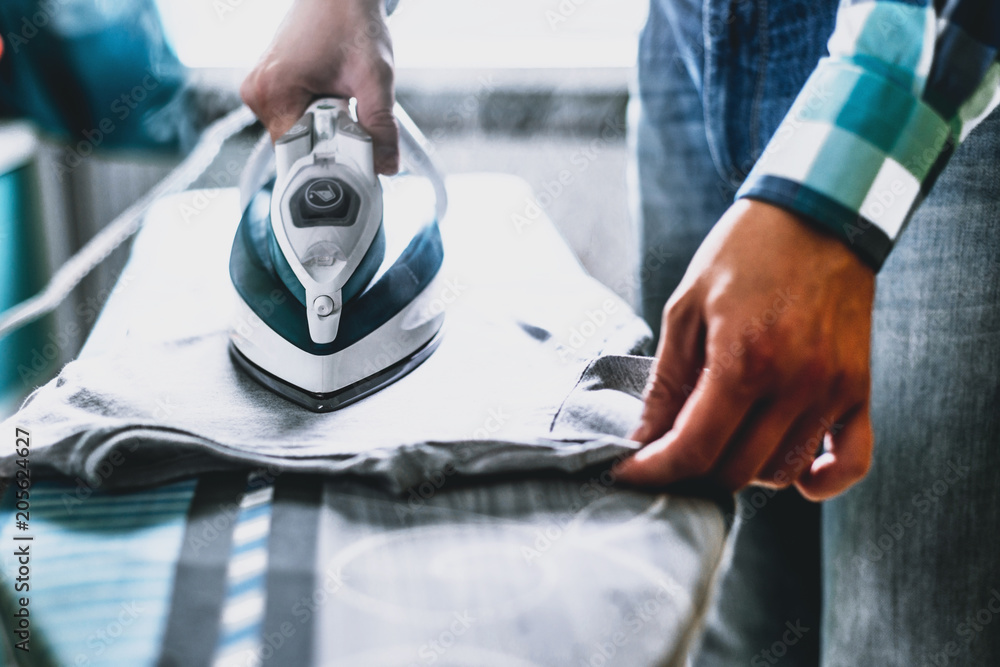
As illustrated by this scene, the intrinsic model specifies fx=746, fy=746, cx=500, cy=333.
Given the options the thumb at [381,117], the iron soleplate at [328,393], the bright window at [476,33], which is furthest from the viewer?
the bright window at [476,33]

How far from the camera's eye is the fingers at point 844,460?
54 centimetres

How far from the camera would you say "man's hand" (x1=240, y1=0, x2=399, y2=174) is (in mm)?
828

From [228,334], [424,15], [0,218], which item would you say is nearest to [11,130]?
[0,218]

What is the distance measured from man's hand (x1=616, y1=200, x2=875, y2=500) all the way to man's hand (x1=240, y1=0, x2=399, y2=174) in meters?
0.43

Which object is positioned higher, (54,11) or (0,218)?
(54,11)

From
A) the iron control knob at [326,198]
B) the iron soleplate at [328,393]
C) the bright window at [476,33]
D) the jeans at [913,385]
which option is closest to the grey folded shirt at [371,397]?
the iron soleplate at [328,393]

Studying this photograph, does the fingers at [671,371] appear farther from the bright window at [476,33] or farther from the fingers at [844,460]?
the bright window at [476,33]

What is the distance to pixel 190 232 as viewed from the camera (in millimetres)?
1062

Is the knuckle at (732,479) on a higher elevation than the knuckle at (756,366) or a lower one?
lower

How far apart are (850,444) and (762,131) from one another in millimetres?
447

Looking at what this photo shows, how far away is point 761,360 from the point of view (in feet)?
1.59

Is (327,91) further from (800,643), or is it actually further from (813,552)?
(800,643)

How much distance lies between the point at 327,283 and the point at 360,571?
1.07ft

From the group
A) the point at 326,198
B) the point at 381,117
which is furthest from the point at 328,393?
the point at 381,117
